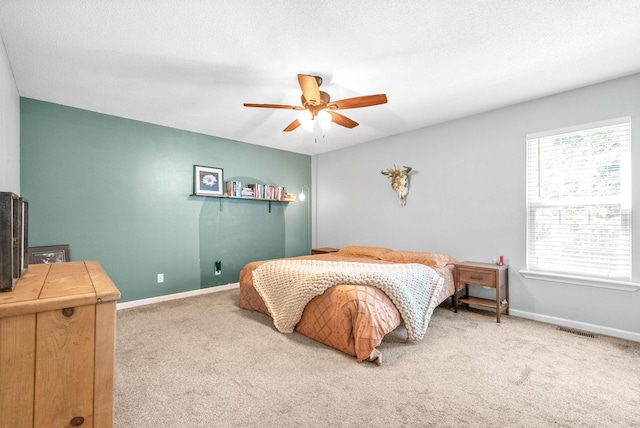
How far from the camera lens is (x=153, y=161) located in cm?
406

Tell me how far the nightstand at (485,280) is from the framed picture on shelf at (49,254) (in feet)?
14.5

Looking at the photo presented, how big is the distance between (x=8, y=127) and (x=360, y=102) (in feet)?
9.49

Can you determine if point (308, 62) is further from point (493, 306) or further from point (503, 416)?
point (493, 306)

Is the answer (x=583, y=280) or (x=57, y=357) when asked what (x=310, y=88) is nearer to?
(x=57, y=357)

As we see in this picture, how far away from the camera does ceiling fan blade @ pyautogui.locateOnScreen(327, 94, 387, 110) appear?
2.50 metres

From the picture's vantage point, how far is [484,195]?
146 inches

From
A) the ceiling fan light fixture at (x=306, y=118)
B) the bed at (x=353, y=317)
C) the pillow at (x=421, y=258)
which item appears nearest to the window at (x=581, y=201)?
the pillow at (x=421, y=258)

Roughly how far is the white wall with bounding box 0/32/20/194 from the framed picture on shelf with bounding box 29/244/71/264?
73cm

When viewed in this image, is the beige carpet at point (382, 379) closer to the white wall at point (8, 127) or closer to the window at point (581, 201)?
the window at point (581, 201)

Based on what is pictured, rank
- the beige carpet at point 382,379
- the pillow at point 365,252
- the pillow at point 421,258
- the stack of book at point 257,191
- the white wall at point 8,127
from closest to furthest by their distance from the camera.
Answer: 1. the beige carpet at point 382,379
2. the white wall at point 8,127
3. the pillow at point 421,258
4. the pillow at point 365,252
5. the stack of book at point 257,191

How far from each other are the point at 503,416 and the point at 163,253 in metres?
4.02

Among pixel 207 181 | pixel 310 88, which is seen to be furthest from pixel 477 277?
pixel 207 181

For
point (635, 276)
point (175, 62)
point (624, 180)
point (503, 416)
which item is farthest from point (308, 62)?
point (635, 276)

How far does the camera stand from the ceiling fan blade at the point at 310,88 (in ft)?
7.58
